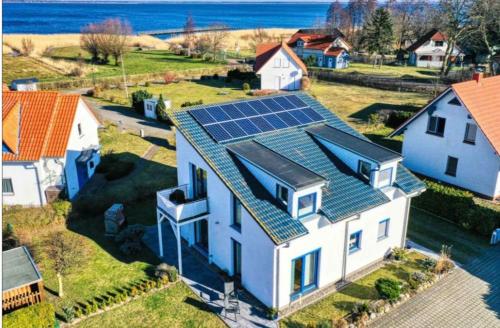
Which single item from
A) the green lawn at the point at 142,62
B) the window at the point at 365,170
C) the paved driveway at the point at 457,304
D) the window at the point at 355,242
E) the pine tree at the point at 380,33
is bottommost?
the paved driveway at the point at 457,304

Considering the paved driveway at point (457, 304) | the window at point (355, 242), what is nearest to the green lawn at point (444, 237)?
the paved driveway at point (457, 304)

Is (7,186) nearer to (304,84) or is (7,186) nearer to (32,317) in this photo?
(32,317)

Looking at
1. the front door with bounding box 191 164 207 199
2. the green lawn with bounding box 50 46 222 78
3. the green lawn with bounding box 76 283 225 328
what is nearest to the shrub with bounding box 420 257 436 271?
the green lawn with bounding box 76 283 225 328

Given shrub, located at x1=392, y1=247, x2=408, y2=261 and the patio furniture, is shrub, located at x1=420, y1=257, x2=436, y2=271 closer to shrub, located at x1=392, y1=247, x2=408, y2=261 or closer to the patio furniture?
shrub, located at x1=392, y1=247, x2=408, y2=261

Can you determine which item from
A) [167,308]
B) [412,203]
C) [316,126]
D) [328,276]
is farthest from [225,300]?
[412,203]

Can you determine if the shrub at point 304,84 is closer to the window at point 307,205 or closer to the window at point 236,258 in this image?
the window at point 236,258

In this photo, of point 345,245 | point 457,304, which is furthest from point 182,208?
point 457,304
